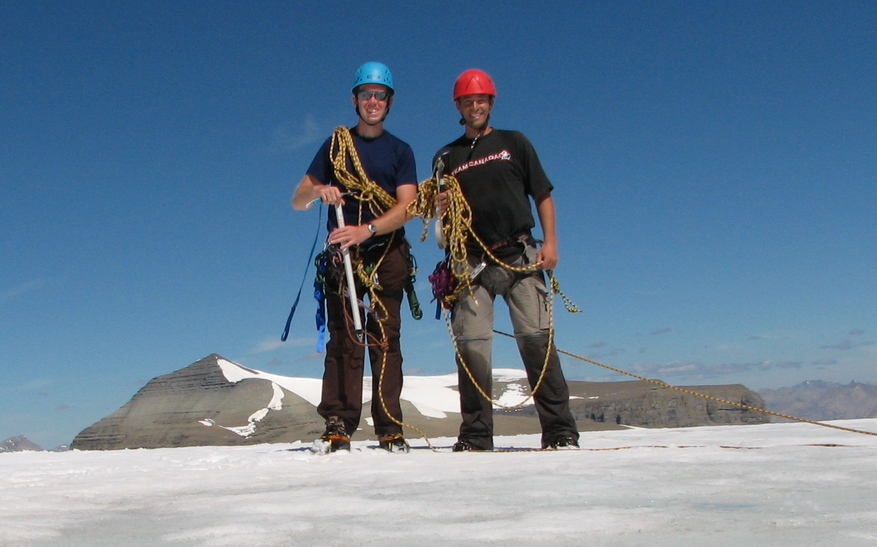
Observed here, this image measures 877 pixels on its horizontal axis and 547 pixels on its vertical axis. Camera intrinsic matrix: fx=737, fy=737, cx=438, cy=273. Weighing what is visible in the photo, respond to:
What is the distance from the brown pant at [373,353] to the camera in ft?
13.3

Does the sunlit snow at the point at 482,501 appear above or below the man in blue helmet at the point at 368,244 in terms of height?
below

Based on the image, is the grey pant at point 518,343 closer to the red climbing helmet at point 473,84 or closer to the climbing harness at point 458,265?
the climbing harness at point 458,265

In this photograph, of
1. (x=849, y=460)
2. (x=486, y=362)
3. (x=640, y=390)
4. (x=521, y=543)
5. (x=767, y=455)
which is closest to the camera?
(x=521, y=543)

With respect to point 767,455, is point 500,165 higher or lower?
higher

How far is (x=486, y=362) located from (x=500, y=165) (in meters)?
1.09

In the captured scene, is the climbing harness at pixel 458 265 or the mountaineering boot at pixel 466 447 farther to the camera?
the climbing harness at pixel 458 265

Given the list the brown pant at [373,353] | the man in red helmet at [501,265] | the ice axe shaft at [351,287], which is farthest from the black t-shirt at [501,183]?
the ice axe shaft at [351,287]

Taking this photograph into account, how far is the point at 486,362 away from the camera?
4.00 meters

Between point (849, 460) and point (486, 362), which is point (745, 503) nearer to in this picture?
point (849, 460)

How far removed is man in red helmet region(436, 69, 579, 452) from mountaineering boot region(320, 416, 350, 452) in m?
0.60

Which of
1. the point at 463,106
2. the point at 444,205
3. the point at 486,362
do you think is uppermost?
the point at 463,106

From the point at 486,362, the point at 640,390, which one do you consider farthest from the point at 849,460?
the point at 640,390

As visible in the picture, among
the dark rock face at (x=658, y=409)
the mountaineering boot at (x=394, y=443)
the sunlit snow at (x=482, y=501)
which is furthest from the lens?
the dark rock face at (x=658, y=409)

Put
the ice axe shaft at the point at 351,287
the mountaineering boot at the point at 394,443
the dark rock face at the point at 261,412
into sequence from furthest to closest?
the dark rock face at the point at 261,412 < the ice axe shaft at the point at 351,287 < the mountaineering boot at the point at 394,443
